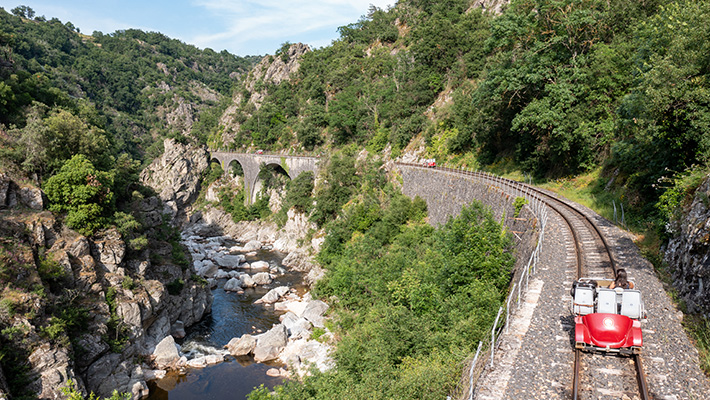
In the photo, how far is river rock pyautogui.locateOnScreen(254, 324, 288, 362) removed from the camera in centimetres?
2623

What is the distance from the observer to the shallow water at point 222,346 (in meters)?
23.0

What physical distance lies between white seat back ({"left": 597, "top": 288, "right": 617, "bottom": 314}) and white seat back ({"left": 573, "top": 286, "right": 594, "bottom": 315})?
0.18m

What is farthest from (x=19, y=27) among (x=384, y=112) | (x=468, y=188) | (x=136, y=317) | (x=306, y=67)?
(x=468, y=188)

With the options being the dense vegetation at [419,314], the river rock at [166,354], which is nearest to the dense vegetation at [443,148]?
the dense vegetation at [419,314]

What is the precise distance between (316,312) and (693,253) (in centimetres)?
2580

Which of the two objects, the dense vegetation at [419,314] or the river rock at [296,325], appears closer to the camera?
the dense vegetation at [419,314]

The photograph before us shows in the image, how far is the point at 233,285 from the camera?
132 ft

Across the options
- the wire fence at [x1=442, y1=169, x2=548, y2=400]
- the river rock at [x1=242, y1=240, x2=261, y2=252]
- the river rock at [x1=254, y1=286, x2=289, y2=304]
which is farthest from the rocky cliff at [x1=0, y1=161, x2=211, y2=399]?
the river rock at [x1=242, y1=240, x2=261, y2=252]

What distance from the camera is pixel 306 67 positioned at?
92.2 metres

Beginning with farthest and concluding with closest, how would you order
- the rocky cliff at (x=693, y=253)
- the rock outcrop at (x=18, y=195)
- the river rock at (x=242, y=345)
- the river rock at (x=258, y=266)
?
the river rock at (x=258, y=266)
the river rock at (x=242, y=345)
the rock outcrop at (x=18, y=195)
the rocky cliff at (x=693, y=253)

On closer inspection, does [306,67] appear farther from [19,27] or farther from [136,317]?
[19,27]

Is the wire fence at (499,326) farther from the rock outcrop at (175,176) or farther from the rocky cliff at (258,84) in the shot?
the rocky cliff at (258,84)

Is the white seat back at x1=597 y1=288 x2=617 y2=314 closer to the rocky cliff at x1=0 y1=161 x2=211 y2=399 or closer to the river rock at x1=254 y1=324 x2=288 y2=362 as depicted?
A: the river rock at x1=254 y1=324 x2=288 y2=362

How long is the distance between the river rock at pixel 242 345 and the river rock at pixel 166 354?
358cm
